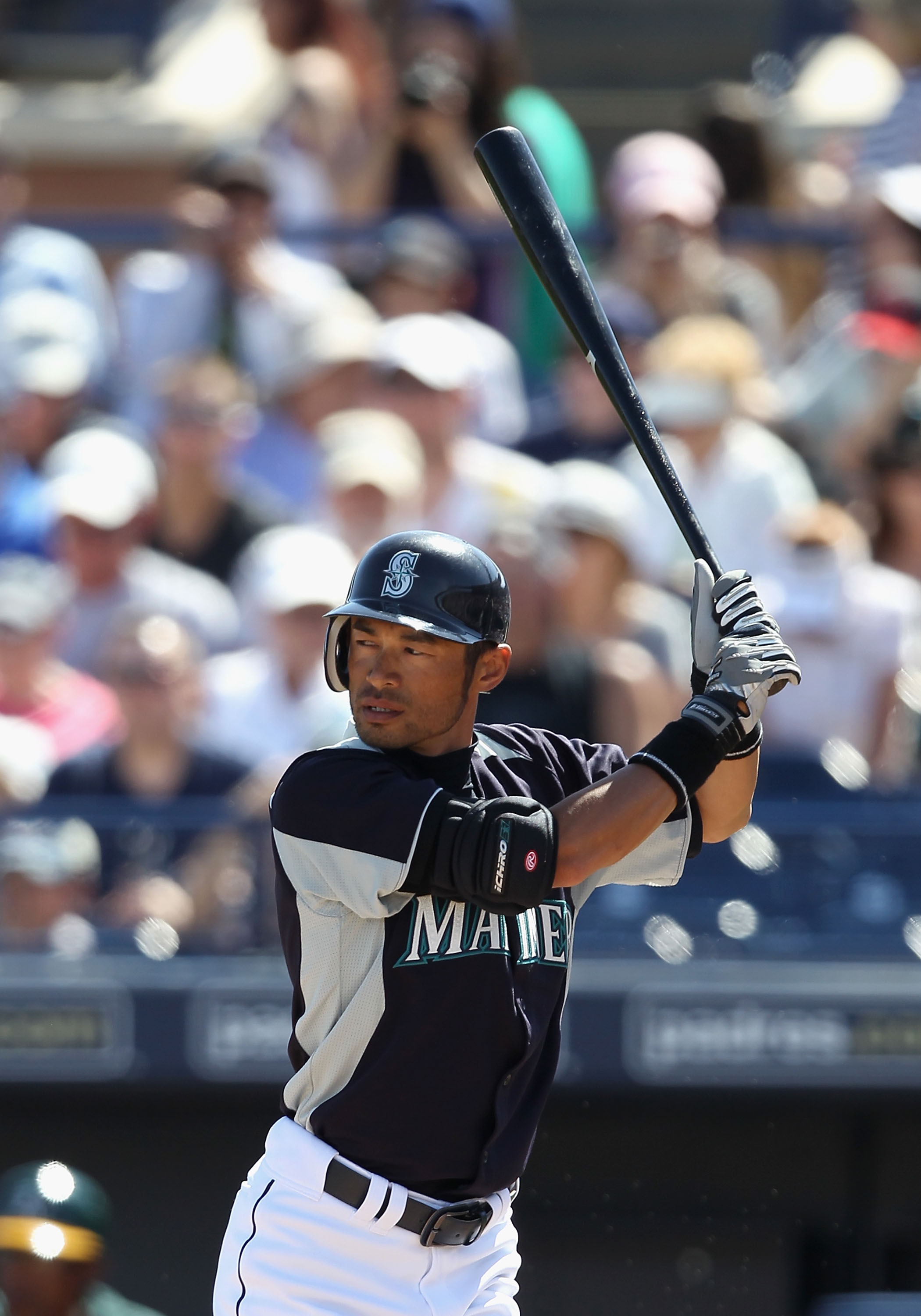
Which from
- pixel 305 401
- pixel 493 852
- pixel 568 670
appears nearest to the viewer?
pixel 493 852

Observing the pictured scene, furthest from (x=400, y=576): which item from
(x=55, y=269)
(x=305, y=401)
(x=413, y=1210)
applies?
(x=55, y=269)

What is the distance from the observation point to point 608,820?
101 inches

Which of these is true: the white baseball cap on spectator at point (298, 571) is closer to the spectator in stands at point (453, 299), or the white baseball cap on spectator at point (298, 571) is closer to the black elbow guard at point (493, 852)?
the spectator in stands at point (453, 299)

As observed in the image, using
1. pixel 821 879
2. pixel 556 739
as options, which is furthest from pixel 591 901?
pixel 556 739

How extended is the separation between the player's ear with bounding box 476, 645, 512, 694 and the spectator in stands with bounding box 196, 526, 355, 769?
2336 millimetres

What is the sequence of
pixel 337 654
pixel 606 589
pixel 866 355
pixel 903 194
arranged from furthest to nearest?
1. pixel 903 194
2. pixel 866 355
3. pixel 606 589
4. pixel 337 654

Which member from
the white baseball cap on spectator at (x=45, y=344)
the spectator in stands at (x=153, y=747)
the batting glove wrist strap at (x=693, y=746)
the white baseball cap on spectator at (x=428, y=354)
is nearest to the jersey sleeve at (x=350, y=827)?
the batting glove wrist strap at (x=693, y=746)

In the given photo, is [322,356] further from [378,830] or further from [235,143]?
[378,830]

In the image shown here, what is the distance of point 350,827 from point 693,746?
0.44m

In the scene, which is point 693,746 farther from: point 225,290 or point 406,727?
point 225,290

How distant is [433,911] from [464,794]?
0.16 m

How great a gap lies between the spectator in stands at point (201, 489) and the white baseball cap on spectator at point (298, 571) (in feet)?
0.76

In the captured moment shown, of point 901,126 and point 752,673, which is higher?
point 752,673

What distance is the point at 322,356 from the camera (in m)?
6.29
